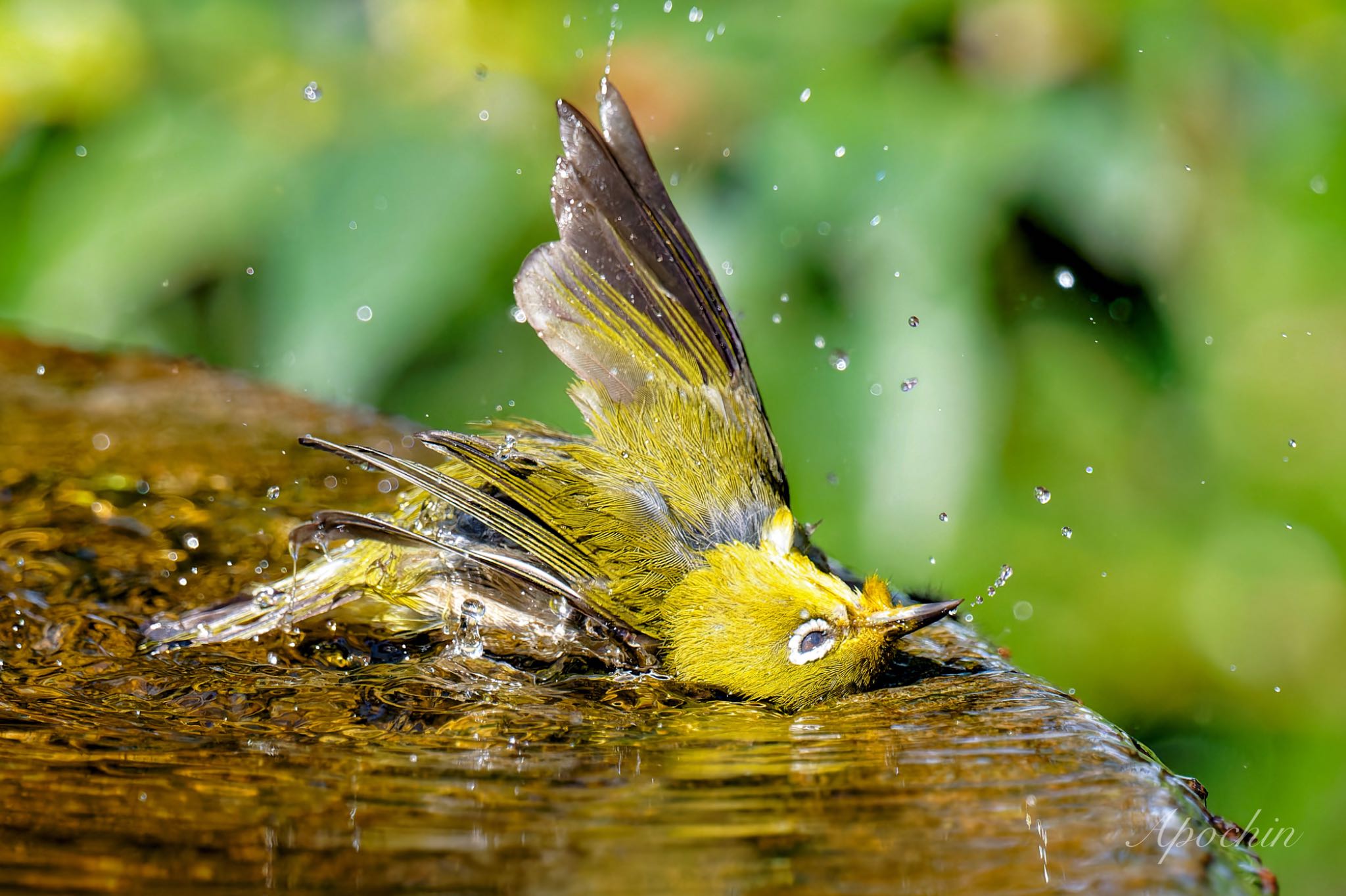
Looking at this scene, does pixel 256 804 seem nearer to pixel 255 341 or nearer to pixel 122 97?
pixel 255 341

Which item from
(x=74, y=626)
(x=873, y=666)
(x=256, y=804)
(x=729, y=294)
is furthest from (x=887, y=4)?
(x=256, y=804)

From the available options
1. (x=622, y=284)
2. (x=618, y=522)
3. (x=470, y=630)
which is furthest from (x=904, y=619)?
(x=622, y=284)

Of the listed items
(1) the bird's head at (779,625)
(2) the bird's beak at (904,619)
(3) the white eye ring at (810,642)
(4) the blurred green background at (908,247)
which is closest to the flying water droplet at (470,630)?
(1) the bird's head at (779,625)

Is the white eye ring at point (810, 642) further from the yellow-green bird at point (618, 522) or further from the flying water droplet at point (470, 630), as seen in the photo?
the flying water droplet at point (470, 630)

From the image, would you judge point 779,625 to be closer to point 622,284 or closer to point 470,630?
point 470,630

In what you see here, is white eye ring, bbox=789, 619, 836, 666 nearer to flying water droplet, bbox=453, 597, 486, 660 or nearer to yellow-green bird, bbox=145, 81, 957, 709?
yellow-green bird, bbox=145, 81, 957, 709
